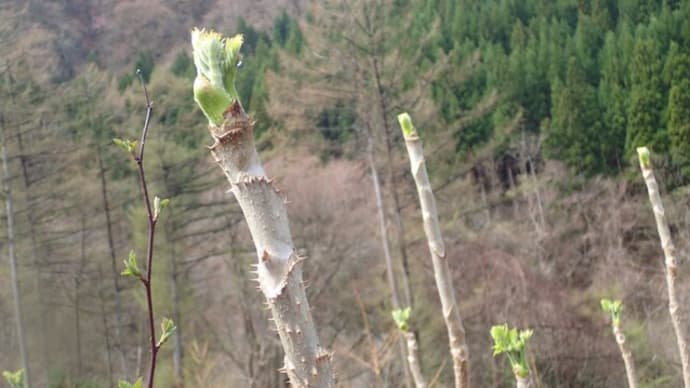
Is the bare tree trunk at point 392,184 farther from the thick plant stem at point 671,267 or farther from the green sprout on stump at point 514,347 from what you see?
the green sprout on stump at point 514,347

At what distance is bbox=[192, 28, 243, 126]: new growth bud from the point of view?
3.03 feet

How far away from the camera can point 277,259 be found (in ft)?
3.10

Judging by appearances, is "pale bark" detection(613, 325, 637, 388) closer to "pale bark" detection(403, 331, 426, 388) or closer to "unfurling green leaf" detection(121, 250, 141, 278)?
"pale bark" detection(403, 331, 426, 388)

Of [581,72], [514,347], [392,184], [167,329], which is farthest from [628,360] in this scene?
[581,72]

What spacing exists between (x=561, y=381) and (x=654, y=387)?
1546 mm

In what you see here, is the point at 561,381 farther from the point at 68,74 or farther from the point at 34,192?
the point at 68,74

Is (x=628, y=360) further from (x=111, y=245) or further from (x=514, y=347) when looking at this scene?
(x=111, y=245)

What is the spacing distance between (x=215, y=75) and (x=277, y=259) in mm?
231

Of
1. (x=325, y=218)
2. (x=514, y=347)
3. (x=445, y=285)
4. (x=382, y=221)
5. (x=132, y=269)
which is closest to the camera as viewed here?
(x=132, y=269)

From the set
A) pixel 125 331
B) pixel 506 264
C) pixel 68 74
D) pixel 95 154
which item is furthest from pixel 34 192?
pixel 506 264

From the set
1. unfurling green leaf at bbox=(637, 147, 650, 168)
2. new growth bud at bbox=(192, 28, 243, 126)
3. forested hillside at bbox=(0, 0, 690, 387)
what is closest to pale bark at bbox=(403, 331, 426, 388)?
unfurling green leaf at bbox=(637, 147, 650, 168)

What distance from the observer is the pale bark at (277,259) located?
94 centimetres

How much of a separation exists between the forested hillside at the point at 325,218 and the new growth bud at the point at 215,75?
29.5 feet

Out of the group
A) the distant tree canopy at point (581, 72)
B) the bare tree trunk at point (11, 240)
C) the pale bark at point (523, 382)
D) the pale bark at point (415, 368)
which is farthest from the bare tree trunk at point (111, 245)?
the pale bark at point (523, 382)
